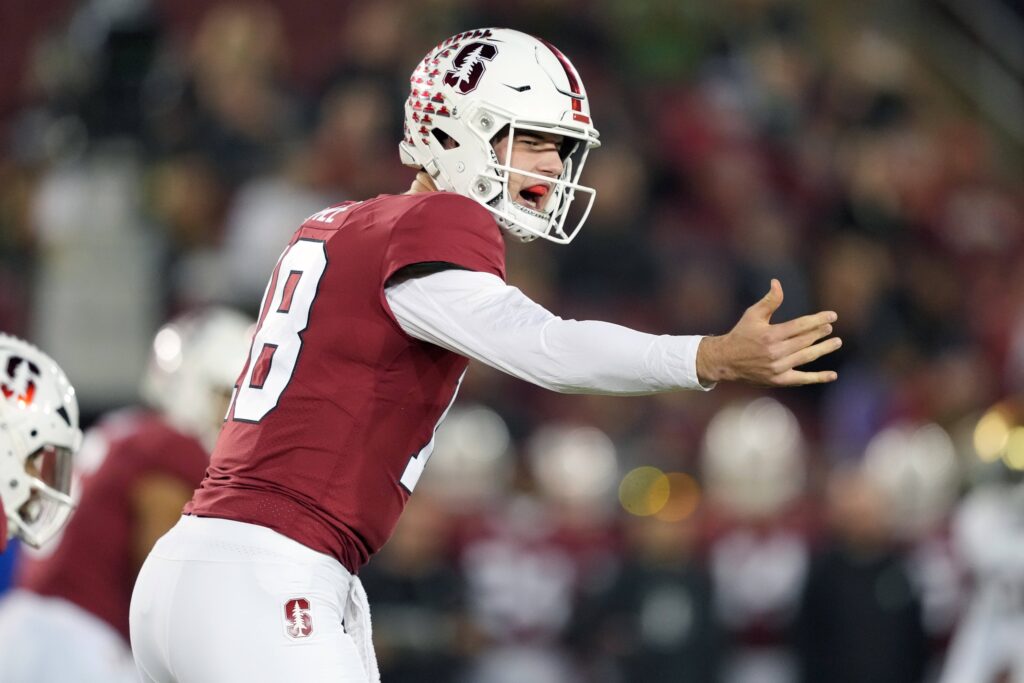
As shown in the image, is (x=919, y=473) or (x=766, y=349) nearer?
(x=766, y=349)

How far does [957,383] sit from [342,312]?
6.22 metres

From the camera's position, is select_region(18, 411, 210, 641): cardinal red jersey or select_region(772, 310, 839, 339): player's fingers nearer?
select_region(772, 310, 839, 339): player's fingers

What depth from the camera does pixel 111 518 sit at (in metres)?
4.43

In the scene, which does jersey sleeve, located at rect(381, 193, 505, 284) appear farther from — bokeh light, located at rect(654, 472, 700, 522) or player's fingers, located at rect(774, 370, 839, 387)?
bokeh light, located at rect(654, 472, 700, 522)

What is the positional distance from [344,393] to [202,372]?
94.6 inches

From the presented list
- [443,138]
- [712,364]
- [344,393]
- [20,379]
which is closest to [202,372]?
[20,379]

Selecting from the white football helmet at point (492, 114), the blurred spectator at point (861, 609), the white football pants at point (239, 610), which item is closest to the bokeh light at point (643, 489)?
the blurred spectator at point (861, 609)

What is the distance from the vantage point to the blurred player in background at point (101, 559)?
4.39 meters

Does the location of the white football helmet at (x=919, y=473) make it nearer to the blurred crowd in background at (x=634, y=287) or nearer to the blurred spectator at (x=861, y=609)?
the blurred crowd in background at (x=634, y=287)

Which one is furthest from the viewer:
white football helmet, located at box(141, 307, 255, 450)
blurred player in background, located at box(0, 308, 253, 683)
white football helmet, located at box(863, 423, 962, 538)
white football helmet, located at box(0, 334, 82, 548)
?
white football helmet, located at box(863, 423, 962, 538)

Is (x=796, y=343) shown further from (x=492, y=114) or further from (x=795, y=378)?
(x=492, y=114)

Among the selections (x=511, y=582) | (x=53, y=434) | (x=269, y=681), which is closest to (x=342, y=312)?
(x=269, y=681)

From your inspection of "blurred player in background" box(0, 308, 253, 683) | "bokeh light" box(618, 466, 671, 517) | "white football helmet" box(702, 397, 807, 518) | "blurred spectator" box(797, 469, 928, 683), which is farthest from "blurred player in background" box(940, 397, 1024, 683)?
"blurred player in background" box(0, 308, 253, 683)

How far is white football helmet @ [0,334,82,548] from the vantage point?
344 centimetres
